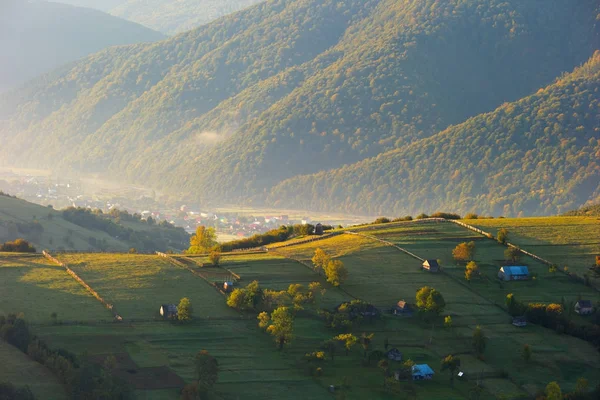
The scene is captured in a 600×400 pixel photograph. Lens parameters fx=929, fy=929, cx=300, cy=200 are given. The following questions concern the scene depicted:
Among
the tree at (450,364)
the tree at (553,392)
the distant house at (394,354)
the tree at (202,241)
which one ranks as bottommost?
the tree at (553,392)

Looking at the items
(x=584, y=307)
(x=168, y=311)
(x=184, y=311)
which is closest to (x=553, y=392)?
(x=584, y=307)

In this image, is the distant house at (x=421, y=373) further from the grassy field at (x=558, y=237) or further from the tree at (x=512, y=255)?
the grassy field at (x=558, y=237)

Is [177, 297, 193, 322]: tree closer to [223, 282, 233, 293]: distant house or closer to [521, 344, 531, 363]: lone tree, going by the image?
[223, 282, 233, 293]: distant house

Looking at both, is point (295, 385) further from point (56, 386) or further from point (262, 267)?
point (262, 267)

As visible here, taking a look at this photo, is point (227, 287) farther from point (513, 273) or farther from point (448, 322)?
point (513, 273)

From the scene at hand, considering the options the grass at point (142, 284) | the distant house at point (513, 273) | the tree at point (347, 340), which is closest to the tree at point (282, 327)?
the tree at point (347, 340)
